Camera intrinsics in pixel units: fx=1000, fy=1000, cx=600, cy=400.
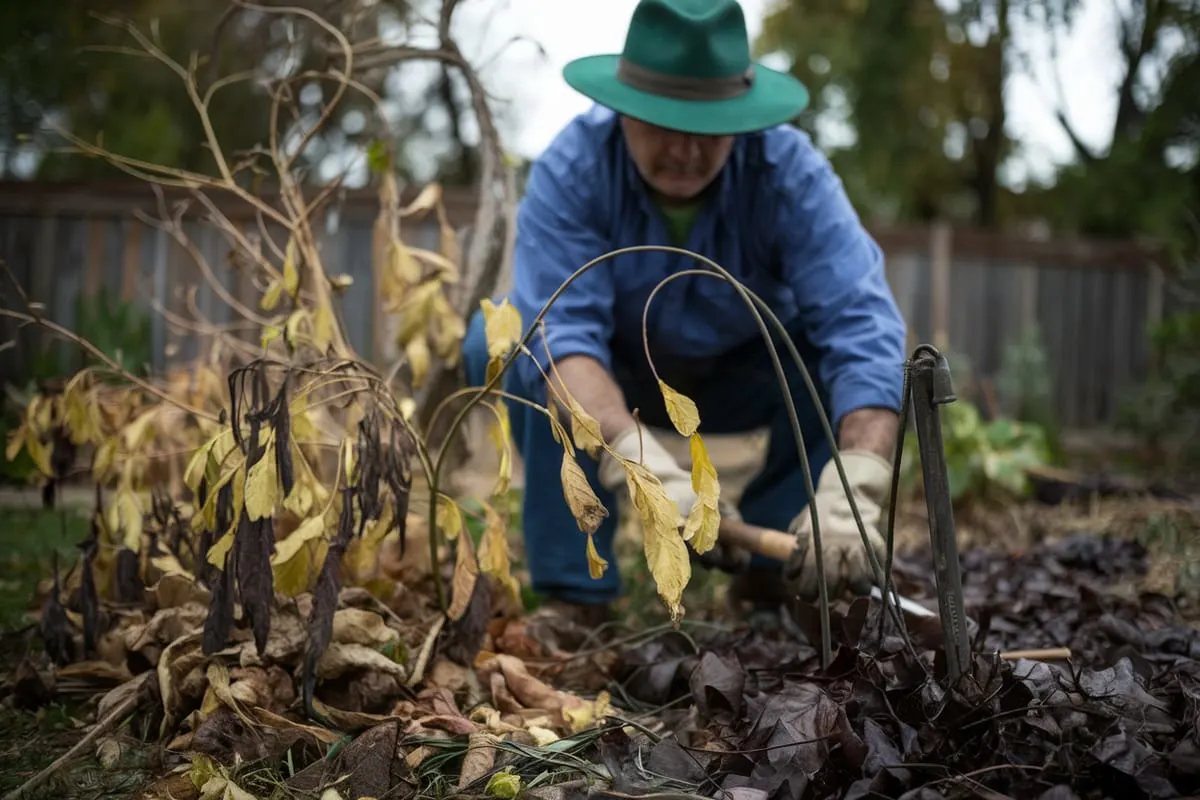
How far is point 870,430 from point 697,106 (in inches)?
31.1

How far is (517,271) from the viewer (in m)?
2.44

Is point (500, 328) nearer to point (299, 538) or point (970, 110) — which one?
point (299, 538)

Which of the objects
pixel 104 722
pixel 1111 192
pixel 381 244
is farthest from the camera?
pixel 1111 192

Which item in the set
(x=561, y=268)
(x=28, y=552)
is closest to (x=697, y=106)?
(x=561, y=268)

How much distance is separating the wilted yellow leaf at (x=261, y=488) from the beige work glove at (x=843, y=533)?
36.7 inches

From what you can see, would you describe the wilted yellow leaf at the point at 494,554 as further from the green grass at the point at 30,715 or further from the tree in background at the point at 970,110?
the tree in background at the point at 970,110

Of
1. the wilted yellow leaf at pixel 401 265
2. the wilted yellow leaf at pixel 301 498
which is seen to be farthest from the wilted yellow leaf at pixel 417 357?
the wilted yellow leaf at pixel 301 498

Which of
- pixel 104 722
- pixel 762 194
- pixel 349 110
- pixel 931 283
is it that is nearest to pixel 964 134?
pixel 931 283

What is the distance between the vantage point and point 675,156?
7.52ft

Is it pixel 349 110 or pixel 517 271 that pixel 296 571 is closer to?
pixel 517 271

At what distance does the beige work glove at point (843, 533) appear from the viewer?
6.11ft

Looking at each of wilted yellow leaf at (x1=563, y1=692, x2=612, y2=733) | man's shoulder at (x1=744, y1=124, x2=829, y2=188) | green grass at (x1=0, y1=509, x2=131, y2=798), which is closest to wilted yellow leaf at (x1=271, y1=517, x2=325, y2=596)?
green grass at (x1=0, y1=509, x2=131, y2=798)

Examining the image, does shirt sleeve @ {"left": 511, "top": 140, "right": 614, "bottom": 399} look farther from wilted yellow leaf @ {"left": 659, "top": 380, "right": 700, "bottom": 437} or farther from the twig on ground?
the twig on ground

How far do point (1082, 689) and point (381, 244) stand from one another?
13.6 feet
